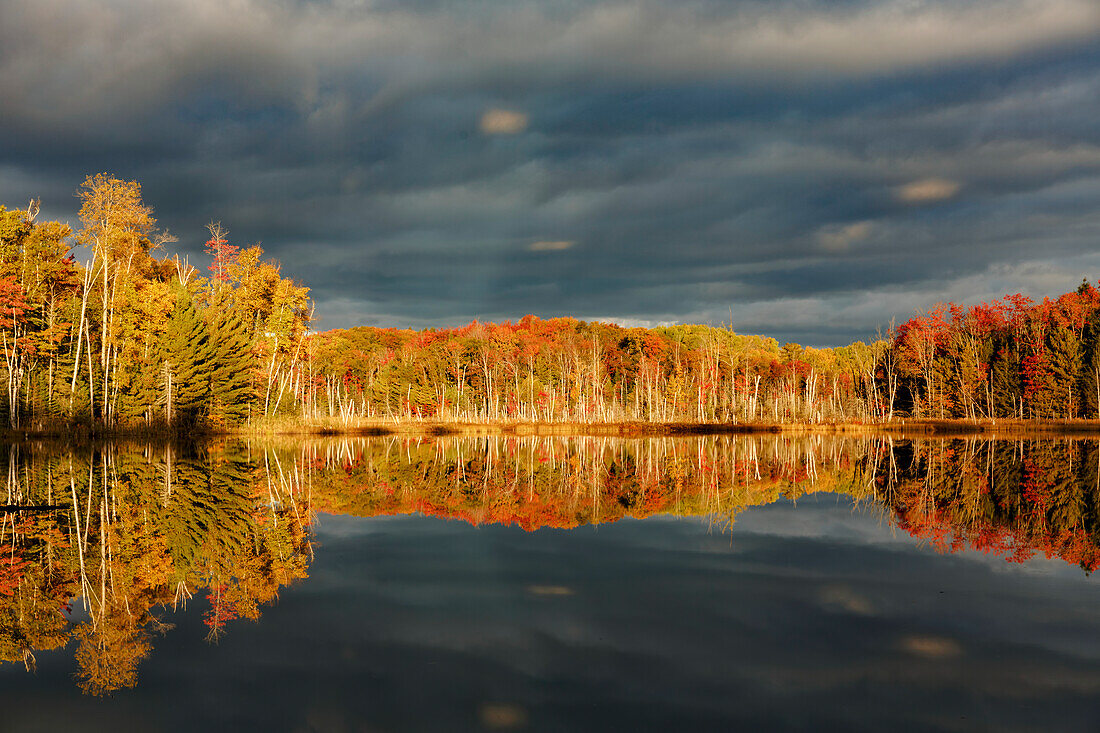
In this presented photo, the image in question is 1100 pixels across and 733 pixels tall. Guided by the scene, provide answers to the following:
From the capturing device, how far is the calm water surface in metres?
5.40

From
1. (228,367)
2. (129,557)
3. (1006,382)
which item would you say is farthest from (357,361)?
(129,557)

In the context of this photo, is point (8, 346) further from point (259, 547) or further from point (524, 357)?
point (524, 357)

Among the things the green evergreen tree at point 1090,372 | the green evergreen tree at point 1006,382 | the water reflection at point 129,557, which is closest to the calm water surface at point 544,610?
the water reflection at point 129,557

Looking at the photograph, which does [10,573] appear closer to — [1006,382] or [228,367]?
[228,367]

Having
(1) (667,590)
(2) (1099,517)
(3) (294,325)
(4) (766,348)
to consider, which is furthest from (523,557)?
(4) (766,348)

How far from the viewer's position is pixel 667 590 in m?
8.97

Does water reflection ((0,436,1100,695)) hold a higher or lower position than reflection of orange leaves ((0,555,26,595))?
lower

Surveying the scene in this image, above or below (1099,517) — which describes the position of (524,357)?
above

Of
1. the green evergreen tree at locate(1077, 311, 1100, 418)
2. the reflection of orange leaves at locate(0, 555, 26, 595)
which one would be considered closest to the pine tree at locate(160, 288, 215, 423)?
the reflection of orange leaves at locate(0, 555, 26, 595)

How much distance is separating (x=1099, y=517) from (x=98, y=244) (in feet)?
135

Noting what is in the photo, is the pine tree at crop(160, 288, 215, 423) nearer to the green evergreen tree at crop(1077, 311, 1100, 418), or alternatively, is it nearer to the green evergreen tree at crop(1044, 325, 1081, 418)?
the green evergreen tree at crop(1044, 325, 1081, 418)

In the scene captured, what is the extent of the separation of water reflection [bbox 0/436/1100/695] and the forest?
8.92m

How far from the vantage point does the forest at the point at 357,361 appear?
37219 millimetres

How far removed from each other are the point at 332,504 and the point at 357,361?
229ft
